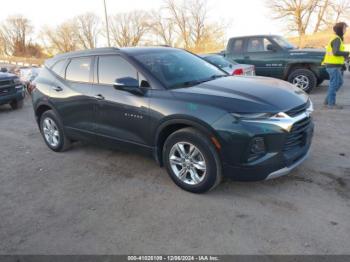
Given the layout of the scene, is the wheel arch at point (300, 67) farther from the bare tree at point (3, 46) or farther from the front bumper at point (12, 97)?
the bare tree at point (3, 46)

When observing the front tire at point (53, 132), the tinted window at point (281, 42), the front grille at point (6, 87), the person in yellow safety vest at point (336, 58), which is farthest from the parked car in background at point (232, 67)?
the front grille at point (6, 87)

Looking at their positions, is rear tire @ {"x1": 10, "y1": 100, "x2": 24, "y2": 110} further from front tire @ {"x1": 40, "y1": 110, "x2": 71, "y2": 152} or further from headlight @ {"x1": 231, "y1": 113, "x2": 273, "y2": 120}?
headlight @ {"x1": 231, "y1": 113, "x2": 273, "y2": 120}

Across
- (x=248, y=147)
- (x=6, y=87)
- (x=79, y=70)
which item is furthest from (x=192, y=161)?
(x=6, y=87)

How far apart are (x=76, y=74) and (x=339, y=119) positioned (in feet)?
17.2

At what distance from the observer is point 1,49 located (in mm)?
62938

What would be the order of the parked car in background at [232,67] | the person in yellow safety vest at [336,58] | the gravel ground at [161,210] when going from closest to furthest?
the gravel ground at [161,210] → the person in yellow safety vest at [336,58] → the parked car in background at [232,67]

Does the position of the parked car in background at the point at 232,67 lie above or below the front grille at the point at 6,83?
above

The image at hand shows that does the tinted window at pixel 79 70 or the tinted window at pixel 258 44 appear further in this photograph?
the tinted window at pixel 258 44

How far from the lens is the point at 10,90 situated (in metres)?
9.77

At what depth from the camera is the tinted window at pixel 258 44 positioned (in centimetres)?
1013

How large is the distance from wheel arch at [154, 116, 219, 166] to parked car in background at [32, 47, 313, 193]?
0.04 ft

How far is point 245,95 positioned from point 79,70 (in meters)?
2.73

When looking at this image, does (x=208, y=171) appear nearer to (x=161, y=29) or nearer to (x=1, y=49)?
(x=161, y=29)

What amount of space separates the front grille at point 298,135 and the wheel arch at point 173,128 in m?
0.78
